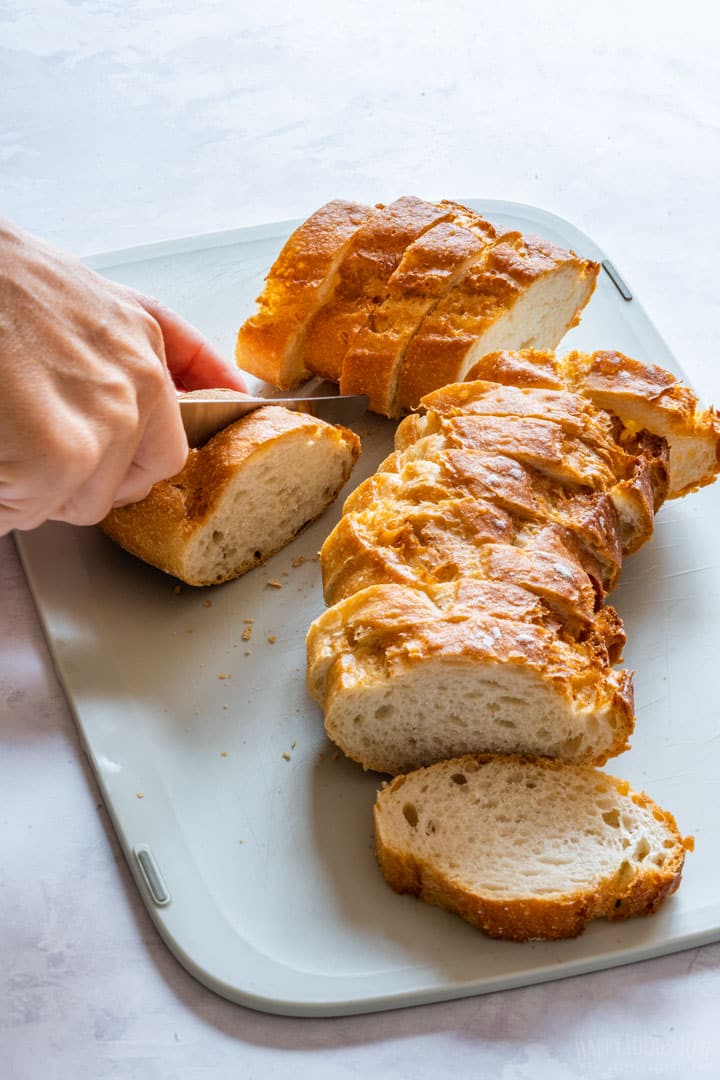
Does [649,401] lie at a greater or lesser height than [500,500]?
greater

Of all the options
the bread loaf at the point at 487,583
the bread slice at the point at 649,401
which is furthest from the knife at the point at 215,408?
the bread slice at the point at 649,401

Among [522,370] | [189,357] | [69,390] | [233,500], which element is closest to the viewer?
[69,390]

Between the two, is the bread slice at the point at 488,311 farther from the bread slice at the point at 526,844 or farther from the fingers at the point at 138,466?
the bread slice at the point at 526,844

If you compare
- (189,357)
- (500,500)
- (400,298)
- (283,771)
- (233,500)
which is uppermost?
(400,298)

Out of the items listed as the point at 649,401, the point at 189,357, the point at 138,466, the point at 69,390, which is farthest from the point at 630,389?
the point at 69,390

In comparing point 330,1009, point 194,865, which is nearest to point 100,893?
point 194,865

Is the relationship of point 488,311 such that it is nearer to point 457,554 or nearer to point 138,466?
point 457,554
